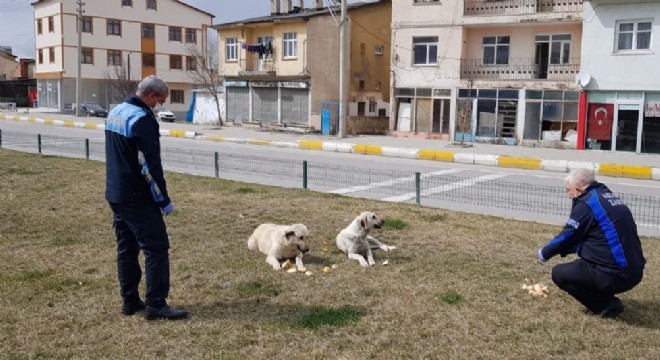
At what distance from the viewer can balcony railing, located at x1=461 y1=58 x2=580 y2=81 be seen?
29500mm

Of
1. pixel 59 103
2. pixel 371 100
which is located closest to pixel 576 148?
pixel 371 100

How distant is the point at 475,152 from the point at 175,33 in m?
50.5

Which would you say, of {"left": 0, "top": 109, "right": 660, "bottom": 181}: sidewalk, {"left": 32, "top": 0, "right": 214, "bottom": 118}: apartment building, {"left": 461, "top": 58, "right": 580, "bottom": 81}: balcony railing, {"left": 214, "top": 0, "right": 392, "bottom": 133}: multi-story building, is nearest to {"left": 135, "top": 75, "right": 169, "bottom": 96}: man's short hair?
{"left": 0, "top": 109, "right": 660, "bottom": 181}: sidewalk

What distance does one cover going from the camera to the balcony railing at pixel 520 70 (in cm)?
2950

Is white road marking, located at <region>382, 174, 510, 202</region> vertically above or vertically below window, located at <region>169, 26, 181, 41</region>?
below

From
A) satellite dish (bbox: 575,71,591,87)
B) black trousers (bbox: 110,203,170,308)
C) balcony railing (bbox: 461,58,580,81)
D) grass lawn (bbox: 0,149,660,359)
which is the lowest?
grass lawn (bbox: 0,149,660,359)

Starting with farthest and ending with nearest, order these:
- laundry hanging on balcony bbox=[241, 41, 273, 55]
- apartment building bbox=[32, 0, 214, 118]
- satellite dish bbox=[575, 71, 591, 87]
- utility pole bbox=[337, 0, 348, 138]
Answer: apartment building bbox=[32, 0, 214, 118]
laundry hanging on balcony bbox=[241, 41, 273, 55]
utility pole bbox=[337, 0, 348, 138]
satellite dish bbox=[575, 71, 591, 87]

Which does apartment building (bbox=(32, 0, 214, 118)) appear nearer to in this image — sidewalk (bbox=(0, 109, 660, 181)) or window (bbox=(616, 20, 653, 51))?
sidewalk (bbox=(0, 109, 660, 181))

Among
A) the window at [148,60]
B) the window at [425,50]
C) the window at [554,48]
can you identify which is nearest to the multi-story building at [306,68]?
the window at [425,50]

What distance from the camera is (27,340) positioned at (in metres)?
4.90

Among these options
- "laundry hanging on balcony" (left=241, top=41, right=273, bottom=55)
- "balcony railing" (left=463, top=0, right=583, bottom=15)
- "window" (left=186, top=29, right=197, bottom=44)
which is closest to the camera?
"balcony railing" (left=463, top=0, right=583, bottom=15)

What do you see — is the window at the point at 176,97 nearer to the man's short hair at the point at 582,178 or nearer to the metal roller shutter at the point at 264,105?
the metal roller shutter at the point at 264,105

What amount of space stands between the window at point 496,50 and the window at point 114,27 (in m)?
43.7

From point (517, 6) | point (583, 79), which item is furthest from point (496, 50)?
point (583, 79)
